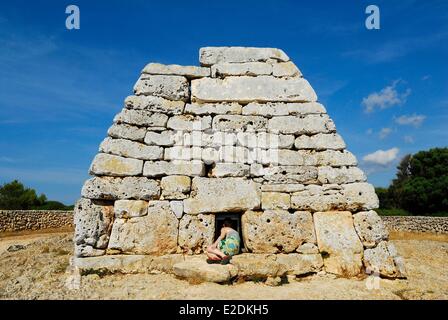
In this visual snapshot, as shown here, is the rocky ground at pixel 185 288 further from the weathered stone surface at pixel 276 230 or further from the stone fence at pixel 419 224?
the stone fence at pixel 419 224

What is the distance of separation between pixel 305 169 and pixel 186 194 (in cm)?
207

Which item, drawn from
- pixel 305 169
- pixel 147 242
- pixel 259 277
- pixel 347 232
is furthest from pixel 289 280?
pixel 147 242

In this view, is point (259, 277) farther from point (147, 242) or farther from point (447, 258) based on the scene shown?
point (447, 258)

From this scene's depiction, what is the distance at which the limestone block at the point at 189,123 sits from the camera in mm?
5711

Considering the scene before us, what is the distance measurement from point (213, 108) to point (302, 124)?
161 centimetres

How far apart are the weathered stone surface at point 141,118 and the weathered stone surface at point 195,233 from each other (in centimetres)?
168

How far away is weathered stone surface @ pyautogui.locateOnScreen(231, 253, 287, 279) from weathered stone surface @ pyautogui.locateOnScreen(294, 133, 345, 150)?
2.03m

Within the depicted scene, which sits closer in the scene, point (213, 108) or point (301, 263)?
point (301, 263)

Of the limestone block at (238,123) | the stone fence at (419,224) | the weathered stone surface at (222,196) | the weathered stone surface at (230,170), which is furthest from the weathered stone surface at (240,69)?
the stone fence at (419,224)

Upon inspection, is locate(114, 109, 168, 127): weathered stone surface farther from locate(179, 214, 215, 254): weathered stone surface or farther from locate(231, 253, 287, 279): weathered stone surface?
locate(231, 253, 287, 279): weathered stone surface

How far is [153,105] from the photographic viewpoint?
5.73 m

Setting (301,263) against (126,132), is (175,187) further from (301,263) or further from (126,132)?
(301,263)

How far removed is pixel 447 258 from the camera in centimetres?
786

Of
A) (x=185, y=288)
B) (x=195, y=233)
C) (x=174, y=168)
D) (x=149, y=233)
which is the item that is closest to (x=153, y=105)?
(x=174, y=168)
